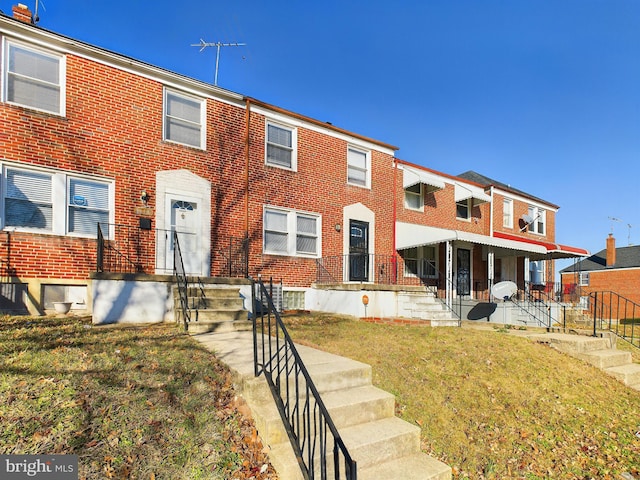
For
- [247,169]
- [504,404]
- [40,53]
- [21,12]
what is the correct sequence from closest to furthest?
[504,404], [40,53], [21,12], [247,169]

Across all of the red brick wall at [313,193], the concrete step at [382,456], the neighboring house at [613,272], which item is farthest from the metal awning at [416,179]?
the neighboring house at [613,272]

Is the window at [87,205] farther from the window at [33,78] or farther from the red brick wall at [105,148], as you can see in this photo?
the window at [33,78]

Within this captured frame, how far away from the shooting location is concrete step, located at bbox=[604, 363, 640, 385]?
6773 millimetres

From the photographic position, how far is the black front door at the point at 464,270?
16.6 m

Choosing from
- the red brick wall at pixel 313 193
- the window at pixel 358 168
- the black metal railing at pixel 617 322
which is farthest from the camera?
the window at pixel 358 168

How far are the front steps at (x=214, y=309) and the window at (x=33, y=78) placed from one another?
517cm

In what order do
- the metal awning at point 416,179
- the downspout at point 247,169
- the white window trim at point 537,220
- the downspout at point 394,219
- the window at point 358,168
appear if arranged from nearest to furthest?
the downspout at point 247,169, the window at point 358,168, the downspout at point 394,219, the metal awning at point 416,179, the white window trim at point 537,220

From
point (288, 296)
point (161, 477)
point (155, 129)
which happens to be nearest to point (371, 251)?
point (288, 296)

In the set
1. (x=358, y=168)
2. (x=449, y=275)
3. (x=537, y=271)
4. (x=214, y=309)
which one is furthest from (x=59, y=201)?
(x=537, y=271)

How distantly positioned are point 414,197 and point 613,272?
2200 cm

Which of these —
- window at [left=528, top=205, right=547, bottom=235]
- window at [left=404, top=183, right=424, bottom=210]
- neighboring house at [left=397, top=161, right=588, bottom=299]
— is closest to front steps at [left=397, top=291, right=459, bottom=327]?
neighboring house at [left=397, top=161, right=588, bottom=299]

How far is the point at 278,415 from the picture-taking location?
3545mm

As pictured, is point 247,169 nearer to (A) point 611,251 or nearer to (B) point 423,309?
(B) point 423,309

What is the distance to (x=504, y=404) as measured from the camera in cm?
516
